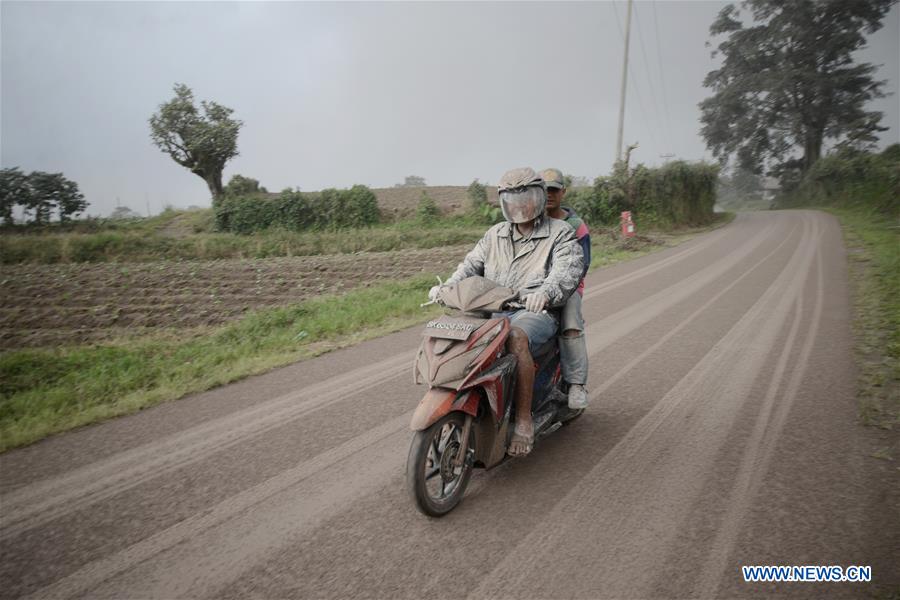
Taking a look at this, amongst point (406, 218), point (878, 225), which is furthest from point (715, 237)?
point (406, 218)

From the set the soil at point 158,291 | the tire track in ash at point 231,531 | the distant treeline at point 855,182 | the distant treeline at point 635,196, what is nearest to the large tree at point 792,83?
the distant treeline at point 855,182

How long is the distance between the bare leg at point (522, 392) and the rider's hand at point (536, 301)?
0.19 metres

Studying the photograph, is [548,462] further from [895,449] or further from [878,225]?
[878,225]

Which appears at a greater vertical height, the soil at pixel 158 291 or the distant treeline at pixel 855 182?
the distant treeline at pixel 855 182

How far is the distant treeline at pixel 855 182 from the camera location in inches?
964

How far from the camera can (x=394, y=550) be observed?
105 inches

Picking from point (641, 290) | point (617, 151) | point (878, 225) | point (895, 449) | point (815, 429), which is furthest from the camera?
point (617, 151)

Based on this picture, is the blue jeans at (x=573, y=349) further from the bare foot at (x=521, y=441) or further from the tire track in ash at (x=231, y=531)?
the tire track in ash at (x=231, y=531)

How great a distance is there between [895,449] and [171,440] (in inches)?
209

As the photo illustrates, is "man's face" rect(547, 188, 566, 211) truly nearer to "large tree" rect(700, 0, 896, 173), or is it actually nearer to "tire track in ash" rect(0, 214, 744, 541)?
"tire track in ash" rect(0, 214, 744, 541)

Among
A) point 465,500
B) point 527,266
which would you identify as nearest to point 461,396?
point 465,500

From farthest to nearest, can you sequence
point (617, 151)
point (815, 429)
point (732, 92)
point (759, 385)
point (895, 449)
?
point (732, 92)
point (617, 151)
point (759, 385)
point (815, 429)
point (895, 449)

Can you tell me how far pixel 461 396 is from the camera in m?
2.96

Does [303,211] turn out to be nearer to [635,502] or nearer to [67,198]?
[67,198]
